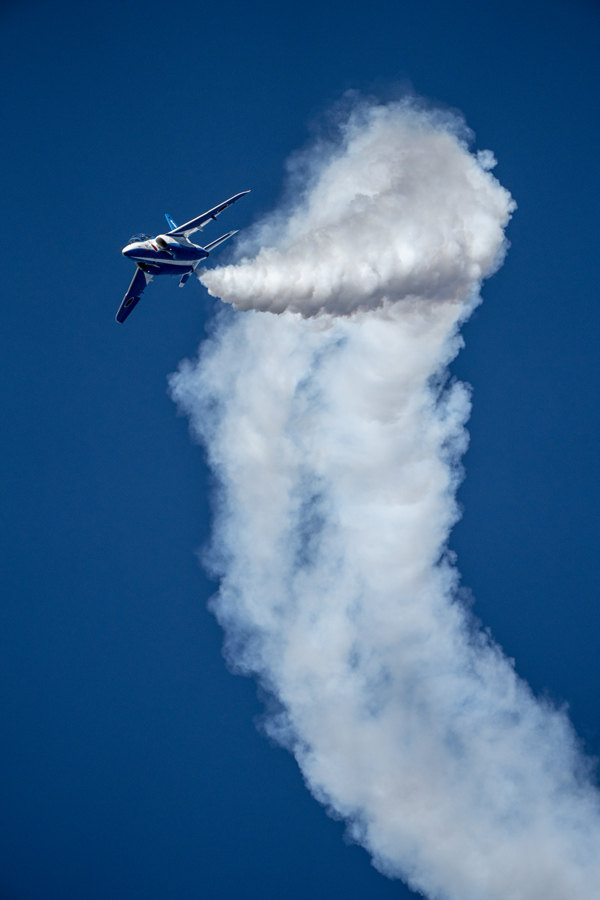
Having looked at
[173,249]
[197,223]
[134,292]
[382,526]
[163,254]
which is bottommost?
[163,254]

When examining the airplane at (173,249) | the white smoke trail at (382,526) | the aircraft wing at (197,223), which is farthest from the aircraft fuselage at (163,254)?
the white smoke trail at (382,526)

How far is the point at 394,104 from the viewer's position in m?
34.7

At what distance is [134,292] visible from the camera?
111ft

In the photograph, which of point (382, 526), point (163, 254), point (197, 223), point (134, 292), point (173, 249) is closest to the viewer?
point (173, 249)

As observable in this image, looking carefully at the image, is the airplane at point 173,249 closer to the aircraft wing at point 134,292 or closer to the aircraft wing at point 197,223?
the aircraft wing at point 197,223

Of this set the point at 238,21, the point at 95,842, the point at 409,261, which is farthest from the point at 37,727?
the point at 238,21

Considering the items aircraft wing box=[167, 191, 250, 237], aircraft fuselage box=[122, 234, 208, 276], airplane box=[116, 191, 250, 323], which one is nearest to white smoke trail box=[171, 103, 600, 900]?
airplane box=[116, 191, 250, 323]

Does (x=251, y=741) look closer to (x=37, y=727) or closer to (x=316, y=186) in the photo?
(x=37, y=727)

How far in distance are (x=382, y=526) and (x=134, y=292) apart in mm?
21151

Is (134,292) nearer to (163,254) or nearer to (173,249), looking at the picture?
(163,254)

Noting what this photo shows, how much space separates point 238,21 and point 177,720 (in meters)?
51.6

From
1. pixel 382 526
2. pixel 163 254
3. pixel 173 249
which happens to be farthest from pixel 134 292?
pixel 382 526

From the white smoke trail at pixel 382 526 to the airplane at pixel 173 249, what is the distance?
1.89 m

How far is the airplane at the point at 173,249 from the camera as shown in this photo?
96.8 ft
